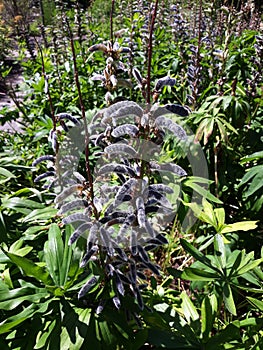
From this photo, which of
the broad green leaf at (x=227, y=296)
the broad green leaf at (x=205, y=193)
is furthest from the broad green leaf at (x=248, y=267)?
the broad green leaf at (x=205, y=193)

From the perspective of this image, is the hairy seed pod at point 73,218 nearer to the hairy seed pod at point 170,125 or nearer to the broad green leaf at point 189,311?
the hairy seed pod at point 170,125

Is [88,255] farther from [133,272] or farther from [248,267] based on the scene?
[248,267]

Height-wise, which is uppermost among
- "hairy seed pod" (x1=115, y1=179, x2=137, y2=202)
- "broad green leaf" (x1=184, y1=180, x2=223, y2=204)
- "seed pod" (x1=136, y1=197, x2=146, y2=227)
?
"hairy seed pod" (x1=115, y1=179, x2=137, y2=202)

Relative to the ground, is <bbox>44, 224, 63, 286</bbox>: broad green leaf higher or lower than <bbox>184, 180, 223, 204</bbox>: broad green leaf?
lower

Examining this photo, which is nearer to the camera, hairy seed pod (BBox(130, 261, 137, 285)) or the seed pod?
the seed pod

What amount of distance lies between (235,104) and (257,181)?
71 centimetres

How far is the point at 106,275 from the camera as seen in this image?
6.28 feet

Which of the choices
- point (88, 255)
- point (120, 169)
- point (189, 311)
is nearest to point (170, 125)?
point (120, 169)

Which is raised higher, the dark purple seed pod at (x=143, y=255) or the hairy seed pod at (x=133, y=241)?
the hairy seed pod at (x=133, y=241)

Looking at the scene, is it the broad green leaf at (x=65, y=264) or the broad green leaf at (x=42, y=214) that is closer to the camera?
the broad green leaf at (x=65, y=264)

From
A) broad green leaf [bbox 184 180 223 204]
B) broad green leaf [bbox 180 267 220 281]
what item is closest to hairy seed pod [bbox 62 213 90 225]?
broad green leaf [bbox 180 267 220 281]

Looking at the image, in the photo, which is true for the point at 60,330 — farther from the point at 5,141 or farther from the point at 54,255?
the point at 5,141

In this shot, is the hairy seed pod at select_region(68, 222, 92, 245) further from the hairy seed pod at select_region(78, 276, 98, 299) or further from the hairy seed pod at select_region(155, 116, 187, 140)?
the hairy seed pod at select_region(155, 116, 187, 140)

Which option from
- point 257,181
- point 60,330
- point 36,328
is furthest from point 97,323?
point 257,181
